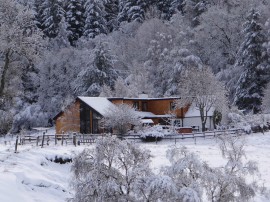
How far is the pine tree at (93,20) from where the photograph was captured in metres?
79.9

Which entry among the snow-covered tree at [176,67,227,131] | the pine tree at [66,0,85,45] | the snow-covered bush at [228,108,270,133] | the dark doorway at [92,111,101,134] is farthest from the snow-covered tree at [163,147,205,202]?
the pine tree at [66,0,85,45]

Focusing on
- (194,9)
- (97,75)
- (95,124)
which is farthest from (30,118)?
(194,9)

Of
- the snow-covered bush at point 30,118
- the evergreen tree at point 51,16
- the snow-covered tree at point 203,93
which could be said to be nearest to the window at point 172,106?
the snow-covered tree at point 203,93

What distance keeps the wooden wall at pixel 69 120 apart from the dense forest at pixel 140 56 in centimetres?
171

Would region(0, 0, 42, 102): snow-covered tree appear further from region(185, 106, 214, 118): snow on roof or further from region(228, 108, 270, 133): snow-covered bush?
region(185, 106, 214, 118): snow on roof

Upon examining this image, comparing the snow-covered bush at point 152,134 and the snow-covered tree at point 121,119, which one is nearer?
the snow-covered bush at point 152,134

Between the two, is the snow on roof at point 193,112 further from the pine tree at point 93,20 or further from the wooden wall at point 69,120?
the pine tree at point 93,20

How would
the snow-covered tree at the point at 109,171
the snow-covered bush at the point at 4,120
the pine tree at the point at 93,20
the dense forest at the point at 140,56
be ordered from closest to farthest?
the snow-covered tree at the point at 109,171, the snow-covered bush at the point at 4,120, the dense forest at the point at 140,56, the pine tree at the point at 93,20

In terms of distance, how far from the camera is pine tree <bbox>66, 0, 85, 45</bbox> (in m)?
82.8

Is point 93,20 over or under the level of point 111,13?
under

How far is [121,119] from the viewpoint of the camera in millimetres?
44156

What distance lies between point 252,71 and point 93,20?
125 ft

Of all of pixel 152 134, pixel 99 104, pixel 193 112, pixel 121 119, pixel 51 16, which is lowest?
pixel 152 134

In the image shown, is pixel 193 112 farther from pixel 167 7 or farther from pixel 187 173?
pixel 167 7
